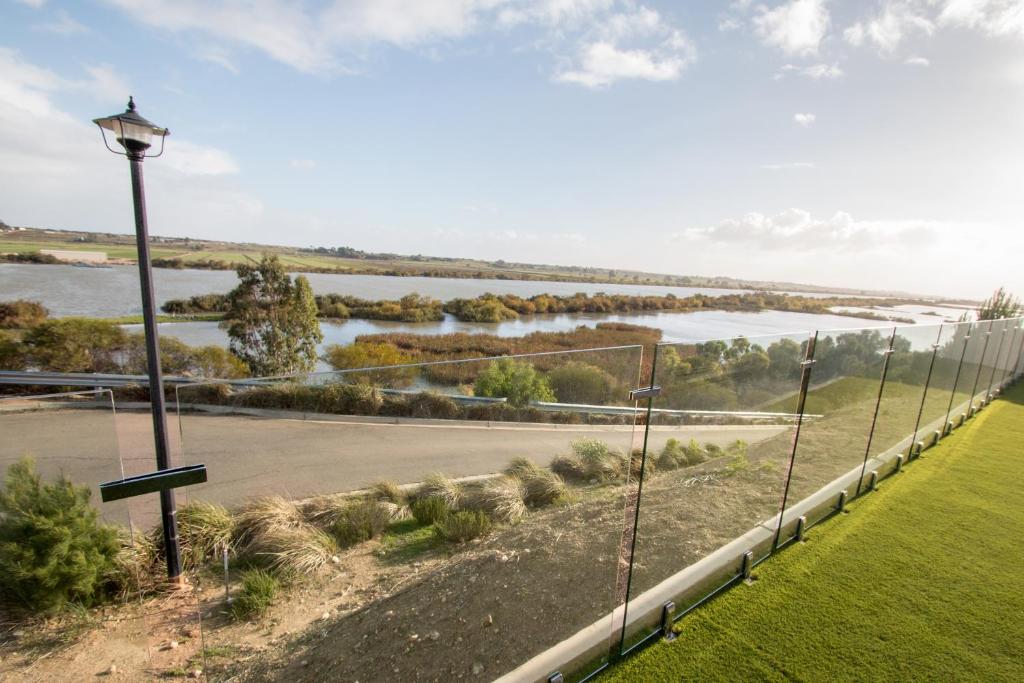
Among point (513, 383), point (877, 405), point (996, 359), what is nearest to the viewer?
point (513, 383)

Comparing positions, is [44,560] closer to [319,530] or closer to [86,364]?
[319,530]

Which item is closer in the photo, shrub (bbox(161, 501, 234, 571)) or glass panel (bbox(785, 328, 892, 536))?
shrub (bbox(161, 501, 234, 571))

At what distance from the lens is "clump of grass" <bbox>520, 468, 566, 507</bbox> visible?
309cm

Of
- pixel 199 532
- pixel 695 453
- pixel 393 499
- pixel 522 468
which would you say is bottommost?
pixel 393 499

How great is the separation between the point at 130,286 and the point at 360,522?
70.6ft

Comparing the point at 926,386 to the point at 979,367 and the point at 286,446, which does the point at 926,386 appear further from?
the point at 286,446

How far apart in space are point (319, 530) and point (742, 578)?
308 cm

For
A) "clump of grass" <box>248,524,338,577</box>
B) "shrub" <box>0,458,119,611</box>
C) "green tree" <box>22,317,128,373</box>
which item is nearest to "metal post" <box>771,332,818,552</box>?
"clump of grass" <box>248,524,338,577</box>

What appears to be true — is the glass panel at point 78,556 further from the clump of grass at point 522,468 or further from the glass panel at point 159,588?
the clump of grass at point 522,468

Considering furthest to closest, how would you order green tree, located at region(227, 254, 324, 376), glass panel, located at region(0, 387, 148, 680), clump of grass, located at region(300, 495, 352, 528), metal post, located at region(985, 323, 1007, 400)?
green tree, located at region(227, 254, 324, 376) < metal post, located at region(985, 323, 1007, 400) < clump of grass, located at region(300, 495, 352, 528) < glass panel, located at region(0, 387, 148, 680)

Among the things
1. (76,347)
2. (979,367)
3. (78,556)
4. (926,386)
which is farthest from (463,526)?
(76,347)

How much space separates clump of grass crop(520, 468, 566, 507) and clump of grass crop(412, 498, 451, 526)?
75 centimetres

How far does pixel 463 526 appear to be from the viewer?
3357 millimetres

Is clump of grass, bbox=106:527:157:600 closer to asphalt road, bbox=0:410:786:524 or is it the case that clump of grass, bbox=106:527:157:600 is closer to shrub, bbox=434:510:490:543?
asphalt road, bbox=0:410:786:524
